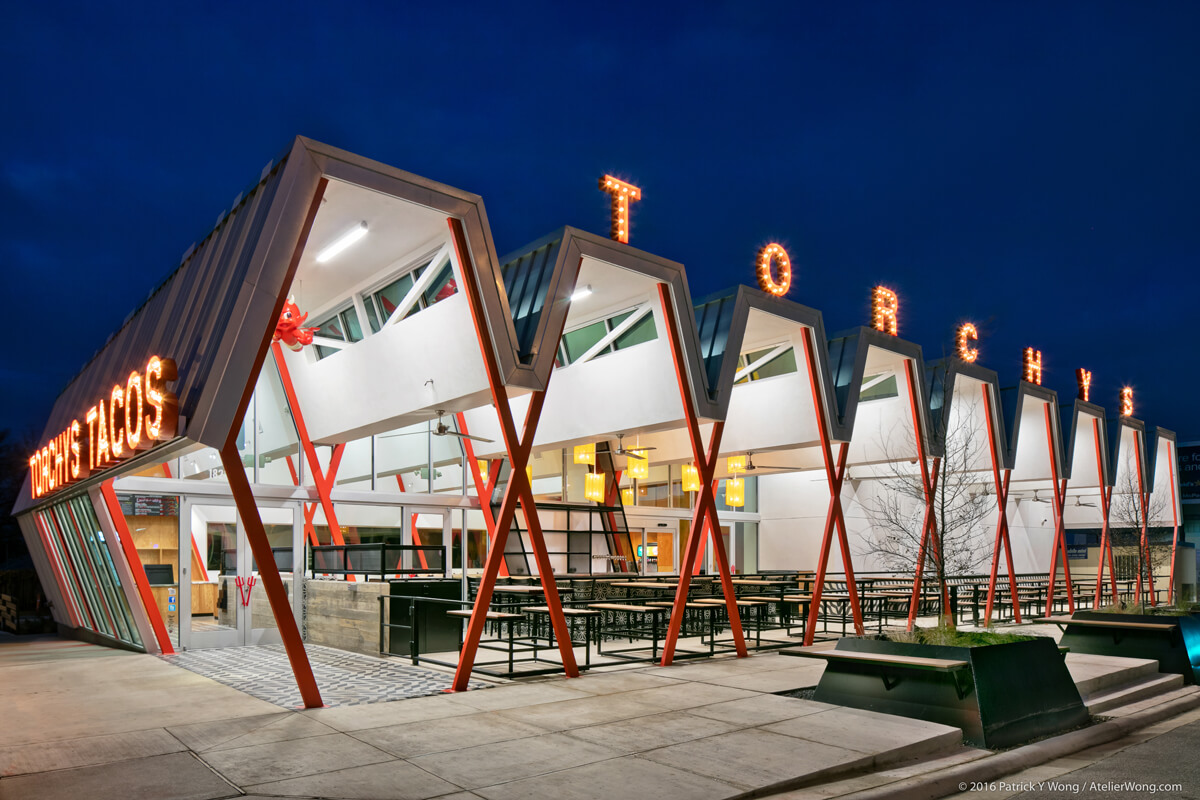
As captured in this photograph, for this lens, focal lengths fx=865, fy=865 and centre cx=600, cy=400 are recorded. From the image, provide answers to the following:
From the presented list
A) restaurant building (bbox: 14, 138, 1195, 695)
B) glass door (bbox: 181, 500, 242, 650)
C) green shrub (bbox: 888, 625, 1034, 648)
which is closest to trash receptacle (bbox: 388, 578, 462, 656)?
restaurant building (bbox: 14, 138, 1195, 695)

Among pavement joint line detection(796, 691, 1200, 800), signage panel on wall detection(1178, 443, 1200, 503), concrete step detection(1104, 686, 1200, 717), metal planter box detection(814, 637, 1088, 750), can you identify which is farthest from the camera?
signage panel on wall detection(1178, 443, 1200, 503)

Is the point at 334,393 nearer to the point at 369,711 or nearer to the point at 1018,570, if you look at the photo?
the point at 369,711

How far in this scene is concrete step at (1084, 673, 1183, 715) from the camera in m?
10.3

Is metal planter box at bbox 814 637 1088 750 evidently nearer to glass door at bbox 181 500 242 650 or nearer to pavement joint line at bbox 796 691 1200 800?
pavement joint line at bbox 796 691 1200 800

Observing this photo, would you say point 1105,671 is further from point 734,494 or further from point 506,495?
point 734,494

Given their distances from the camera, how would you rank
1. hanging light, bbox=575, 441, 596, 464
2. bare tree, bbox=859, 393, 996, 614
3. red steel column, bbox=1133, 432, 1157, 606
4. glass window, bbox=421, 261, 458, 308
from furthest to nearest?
red steel column, bbox=1133, 432, 1157, 606 → hanging light, bbox=575, 441, 596, 464 → bare tree, bbox=859, 393, 996, 614 → glass window, bbox=421, 261, 458, 308

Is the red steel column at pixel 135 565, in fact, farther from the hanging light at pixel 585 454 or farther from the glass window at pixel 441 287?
the hanging light at pixel 585 454

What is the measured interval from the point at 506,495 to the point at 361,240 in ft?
14.2

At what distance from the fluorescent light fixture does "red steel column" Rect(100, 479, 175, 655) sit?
5150 millimetres

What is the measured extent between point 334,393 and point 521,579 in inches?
215

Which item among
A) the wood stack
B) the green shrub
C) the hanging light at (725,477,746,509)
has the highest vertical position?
the hanging light at (725,477,746,509)

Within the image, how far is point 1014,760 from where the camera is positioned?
752 centimetres

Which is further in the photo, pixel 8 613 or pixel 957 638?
pixel 8 613

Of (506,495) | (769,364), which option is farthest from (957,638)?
(769,364)
